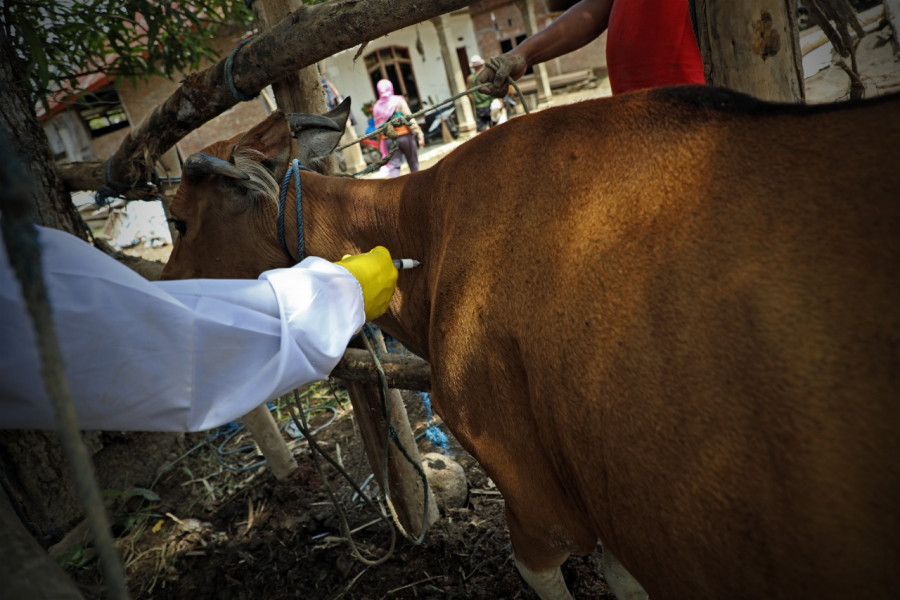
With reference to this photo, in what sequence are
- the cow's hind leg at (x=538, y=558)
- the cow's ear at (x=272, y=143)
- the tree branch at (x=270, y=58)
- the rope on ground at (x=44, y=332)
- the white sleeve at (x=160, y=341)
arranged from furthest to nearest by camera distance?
the cow's ear at (x=272, y=143) → the tree branch at (x=270, y=58) → the cow's hind leg at (x=538, y=558) → the white sleeve at (x=160, y=341) → the rope on ground at (x=44, y=332)

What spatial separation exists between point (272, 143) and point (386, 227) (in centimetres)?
73

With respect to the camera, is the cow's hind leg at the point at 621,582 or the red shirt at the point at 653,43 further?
the red shirt at the point at 653,43

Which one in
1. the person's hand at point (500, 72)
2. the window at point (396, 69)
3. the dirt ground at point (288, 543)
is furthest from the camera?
the window at point (396, 69)

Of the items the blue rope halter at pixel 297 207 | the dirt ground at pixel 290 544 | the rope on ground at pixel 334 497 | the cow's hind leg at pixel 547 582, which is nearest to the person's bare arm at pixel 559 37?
the blue rope halter at pixel 297 207

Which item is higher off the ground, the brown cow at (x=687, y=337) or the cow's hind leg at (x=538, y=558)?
the brown cow at (x=687, y=337)

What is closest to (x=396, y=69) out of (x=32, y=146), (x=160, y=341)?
(x=32, y=146)

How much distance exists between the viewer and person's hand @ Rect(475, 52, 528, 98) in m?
2.76

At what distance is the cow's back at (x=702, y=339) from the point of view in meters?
1.17

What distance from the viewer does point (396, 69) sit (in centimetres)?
2347

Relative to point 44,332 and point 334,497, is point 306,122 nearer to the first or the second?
point 334,497

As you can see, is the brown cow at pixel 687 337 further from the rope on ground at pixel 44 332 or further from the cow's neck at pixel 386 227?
the rope on ground at pixel 44 332

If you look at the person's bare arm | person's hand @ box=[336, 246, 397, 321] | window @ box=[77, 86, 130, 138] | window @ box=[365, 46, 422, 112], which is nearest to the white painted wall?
window @ box=[365, 46, 422, 112]

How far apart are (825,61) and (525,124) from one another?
182 inches

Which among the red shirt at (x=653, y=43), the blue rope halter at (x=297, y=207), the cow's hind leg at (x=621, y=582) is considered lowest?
the cow's hind leg at (x=621, y=582)
